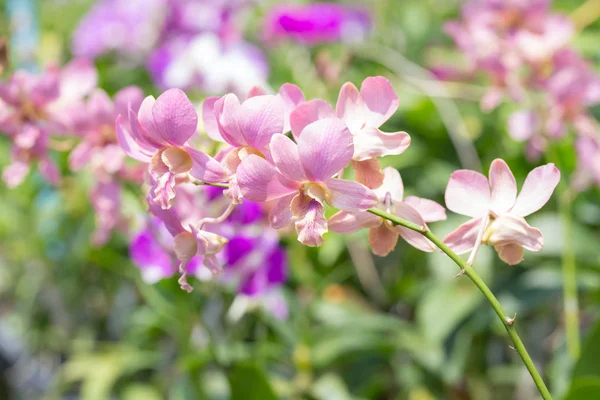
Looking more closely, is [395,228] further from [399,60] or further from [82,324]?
[82,324]

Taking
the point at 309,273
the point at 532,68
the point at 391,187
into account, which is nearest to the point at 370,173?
the point at 391,187

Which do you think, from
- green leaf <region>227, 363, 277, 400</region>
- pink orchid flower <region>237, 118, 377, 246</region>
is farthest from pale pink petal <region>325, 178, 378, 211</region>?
green leaf <region>227, 363, 277, 400</region>

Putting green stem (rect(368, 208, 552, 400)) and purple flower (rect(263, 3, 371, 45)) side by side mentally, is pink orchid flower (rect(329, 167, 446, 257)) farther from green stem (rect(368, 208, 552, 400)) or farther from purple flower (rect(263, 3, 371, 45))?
purple flower (rect(263, 3, 371, 45))

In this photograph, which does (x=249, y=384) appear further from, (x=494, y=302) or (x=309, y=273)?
(x=494, y=302)

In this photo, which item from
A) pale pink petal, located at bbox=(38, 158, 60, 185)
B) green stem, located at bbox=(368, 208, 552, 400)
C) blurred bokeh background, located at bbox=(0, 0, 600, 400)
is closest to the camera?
green stem, located at bbox=(368, 208, 552, 400)

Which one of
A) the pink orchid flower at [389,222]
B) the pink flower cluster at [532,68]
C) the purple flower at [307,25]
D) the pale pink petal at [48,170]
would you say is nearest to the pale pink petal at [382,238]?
the pink orchid flower at [389,222]

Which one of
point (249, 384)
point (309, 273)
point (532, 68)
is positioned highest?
point (532, 68)
